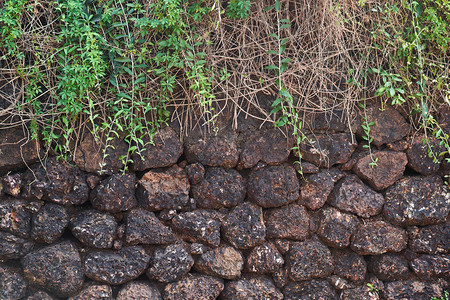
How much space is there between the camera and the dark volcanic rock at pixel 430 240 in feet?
8.96

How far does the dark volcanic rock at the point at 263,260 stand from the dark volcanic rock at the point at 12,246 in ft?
4.02

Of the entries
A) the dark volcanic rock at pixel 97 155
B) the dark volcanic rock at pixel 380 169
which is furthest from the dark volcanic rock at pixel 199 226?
the dark volcanic rock at pixel 380 169

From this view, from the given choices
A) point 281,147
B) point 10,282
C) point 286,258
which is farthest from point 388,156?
point 10,282

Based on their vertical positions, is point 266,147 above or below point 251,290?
above

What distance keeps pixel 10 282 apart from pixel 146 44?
Result: 1459mm

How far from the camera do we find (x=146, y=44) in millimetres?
2398

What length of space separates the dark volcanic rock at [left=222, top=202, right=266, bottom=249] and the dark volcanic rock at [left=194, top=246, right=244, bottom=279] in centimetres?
6

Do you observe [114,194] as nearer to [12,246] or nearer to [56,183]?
[56,183]

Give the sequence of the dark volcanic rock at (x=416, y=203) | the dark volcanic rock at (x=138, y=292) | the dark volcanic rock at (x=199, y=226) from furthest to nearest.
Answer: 1. the dark volcanic rock at (x=416, y=203)
2. the dark volcanic rock at (x=199, y=226)
3. the dark volcanic rock at (x=138, y=292)

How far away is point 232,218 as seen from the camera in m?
2.56

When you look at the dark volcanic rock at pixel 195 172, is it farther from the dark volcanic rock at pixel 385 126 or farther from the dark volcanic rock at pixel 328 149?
the dark volcanic rock at pixel 385 126

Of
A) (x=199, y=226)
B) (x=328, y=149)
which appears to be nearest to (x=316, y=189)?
(x=328, y=149)

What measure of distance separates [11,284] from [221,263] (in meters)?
1.13

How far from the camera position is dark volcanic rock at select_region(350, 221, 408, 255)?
267 centimetres
